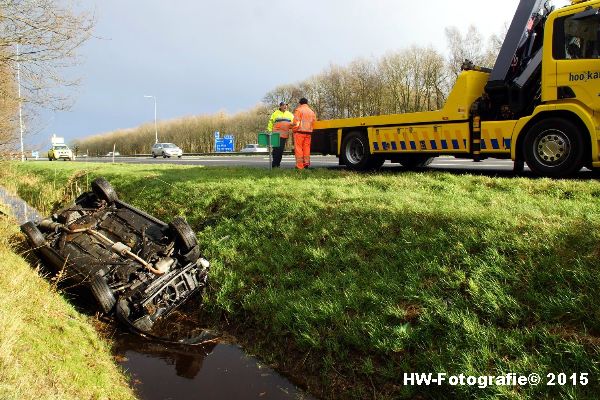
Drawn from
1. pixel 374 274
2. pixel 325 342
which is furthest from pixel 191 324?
pixel 374 274

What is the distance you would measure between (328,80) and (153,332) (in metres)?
40.0

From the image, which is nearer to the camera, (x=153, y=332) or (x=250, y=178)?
(x=153, y=332)

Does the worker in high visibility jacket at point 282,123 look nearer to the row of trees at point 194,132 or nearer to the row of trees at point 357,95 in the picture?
the row of trees at point 357,95

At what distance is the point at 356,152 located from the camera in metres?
9.82

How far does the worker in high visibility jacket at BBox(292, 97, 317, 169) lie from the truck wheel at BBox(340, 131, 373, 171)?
3.06ft

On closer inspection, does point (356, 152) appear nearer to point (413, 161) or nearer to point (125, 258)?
point (413, 161)

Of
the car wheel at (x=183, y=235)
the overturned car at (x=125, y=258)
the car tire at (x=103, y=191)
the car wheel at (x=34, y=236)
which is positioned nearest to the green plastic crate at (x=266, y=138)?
the car tire at (x=103, y=191)

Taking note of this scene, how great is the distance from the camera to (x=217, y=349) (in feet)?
16.1

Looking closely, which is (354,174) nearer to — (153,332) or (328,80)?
(153,332)

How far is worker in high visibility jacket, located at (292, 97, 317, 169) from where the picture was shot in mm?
10125

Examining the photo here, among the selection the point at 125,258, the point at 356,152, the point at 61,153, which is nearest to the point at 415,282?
the point at 125,258

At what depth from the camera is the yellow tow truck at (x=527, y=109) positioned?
6387mm

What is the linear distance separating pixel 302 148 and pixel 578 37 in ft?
18.9

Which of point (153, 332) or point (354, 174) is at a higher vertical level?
point (354, 174)
